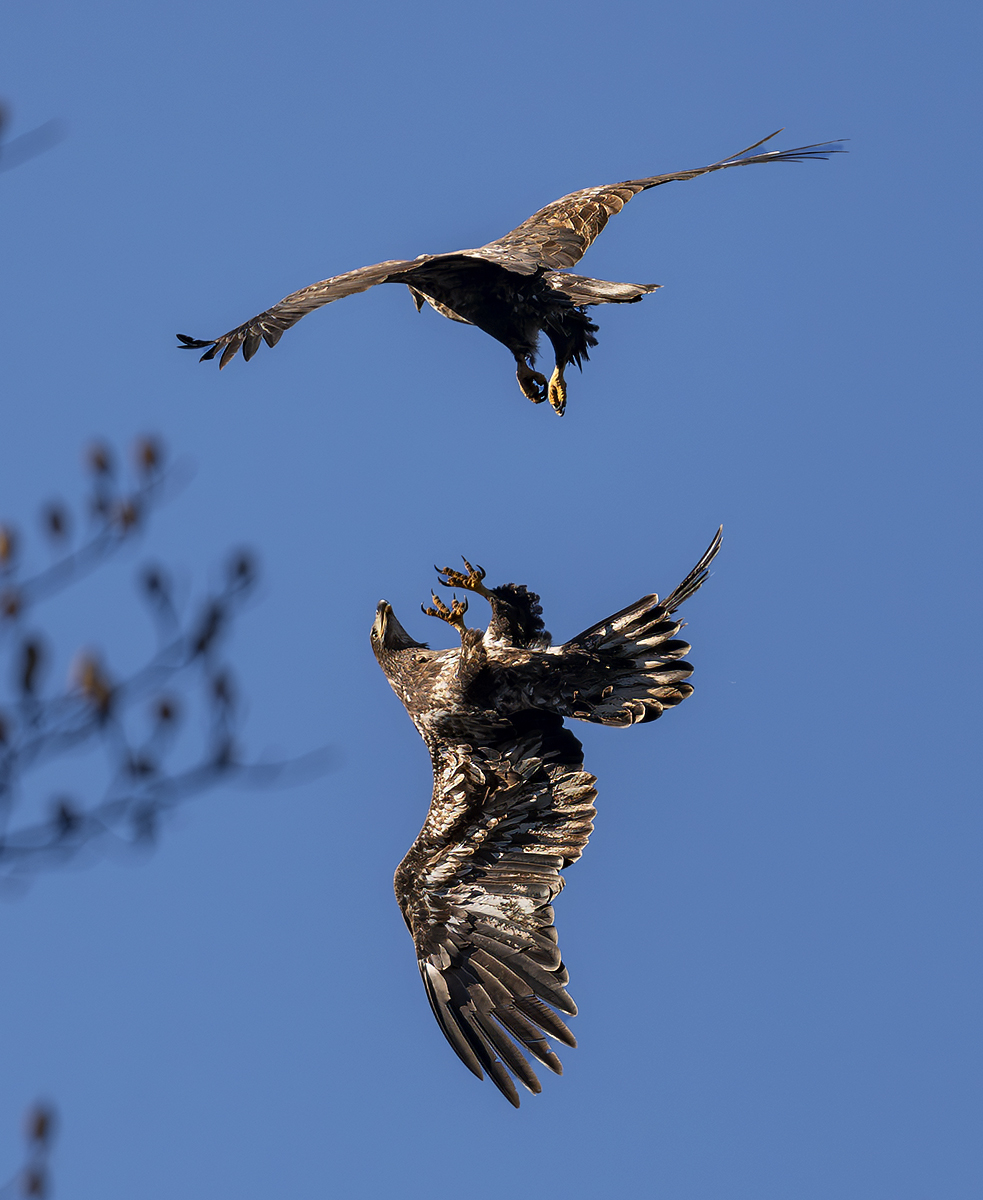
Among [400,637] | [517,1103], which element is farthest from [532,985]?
[400,637]

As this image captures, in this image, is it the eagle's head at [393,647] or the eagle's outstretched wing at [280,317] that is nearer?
the eagle's outstretched wing at [280,317]

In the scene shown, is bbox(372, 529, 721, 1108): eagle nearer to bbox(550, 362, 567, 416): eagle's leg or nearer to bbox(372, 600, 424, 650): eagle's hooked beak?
bbox(372, 600, 424, 650): eagle's hooked beak

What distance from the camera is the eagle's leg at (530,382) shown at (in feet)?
39.7

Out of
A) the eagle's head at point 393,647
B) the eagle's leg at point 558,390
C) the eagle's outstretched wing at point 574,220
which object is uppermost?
the eagle's outstretched wing at point 574,220

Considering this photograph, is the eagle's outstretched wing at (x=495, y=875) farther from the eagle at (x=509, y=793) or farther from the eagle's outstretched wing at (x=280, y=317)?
the eagle's outstretched wing at (x=280, y=317)

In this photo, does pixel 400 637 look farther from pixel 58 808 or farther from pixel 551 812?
pixel 58 808

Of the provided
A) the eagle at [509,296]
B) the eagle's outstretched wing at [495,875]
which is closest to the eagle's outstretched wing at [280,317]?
the eagle at [509,296]

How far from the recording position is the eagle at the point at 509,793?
11234 mm

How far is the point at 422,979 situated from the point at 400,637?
2219 mm

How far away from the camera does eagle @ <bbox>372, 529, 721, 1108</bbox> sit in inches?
442

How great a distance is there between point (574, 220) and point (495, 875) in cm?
489

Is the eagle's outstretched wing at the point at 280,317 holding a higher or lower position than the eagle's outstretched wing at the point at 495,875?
higher

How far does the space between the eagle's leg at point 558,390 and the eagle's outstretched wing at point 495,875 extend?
1.99m

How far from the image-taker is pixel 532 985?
11266 mm
